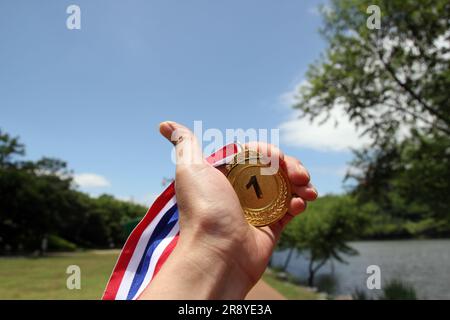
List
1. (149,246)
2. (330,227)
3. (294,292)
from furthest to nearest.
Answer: (330,227), (294,292), (149,246)

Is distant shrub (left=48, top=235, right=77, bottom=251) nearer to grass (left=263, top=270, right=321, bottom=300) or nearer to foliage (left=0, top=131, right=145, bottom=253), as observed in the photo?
foliage (left=0, top=131, right=145, bottom=253)

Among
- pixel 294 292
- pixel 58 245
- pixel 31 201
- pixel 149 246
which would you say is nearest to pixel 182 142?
pixel 149 246

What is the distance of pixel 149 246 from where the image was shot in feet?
9.00

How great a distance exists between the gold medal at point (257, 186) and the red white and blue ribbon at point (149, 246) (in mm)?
126

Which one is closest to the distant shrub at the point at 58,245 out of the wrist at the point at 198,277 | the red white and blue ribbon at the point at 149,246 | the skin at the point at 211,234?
the red white and blue ribbon at the point at 149,246

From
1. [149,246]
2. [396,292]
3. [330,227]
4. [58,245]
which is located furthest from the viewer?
[58,245]

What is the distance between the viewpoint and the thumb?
252 centimetres

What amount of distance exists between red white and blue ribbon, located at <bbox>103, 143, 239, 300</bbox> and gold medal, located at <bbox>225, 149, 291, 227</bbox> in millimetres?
126

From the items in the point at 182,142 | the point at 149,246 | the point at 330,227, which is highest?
the point at 330,227

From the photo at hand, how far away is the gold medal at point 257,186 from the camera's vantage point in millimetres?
2766

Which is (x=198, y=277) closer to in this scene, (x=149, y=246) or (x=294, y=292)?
(x=149, y=246)

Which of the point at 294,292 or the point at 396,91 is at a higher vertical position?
the point at 396,91

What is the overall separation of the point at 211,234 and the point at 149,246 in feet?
2.41
